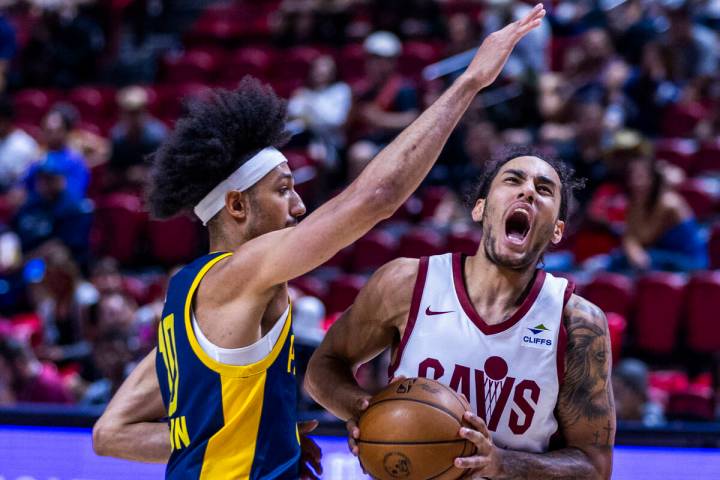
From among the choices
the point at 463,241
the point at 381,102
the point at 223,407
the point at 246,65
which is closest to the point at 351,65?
the point at 246,65

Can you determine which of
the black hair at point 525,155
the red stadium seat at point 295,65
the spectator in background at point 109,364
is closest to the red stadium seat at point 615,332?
the spectator in background at point 109,364

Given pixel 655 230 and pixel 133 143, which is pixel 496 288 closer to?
pixel 655 230

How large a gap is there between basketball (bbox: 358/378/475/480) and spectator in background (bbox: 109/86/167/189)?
21.3 ft

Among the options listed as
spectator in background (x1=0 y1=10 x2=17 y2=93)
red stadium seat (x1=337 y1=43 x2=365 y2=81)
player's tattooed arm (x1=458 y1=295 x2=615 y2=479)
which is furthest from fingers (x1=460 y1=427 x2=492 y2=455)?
spectator in background (x1=0 y1=10 x2=17 y2=93)

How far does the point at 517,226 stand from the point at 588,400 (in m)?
0.55

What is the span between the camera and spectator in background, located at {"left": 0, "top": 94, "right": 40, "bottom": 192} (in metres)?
10.0

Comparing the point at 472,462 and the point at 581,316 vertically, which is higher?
the point at 581,316

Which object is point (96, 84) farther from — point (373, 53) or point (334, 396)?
point (334, 396)

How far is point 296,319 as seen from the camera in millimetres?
6121

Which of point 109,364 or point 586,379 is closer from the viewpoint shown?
point 586,379

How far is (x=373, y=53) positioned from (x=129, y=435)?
5.94m

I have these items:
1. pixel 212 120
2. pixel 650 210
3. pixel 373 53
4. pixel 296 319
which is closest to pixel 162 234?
pixel 373 53

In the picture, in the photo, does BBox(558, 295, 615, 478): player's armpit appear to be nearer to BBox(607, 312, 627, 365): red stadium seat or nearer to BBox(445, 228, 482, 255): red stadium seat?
BBox(607, 312, 627, 365): red stadium seat

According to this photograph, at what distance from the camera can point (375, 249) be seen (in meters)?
7.74
